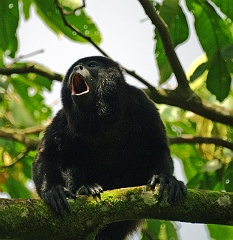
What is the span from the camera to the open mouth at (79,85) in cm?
481

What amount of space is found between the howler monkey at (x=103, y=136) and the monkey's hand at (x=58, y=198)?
71 cm

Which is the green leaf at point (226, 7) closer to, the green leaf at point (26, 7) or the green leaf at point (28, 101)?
the green leaf at point (26, 7)

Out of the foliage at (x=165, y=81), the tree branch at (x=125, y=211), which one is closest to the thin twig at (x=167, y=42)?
the foliage at (x=165, y=81)

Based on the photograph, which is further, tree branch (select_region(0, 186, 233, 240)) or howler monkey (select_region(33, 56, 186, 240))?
howler monkey (select_region(33, 56, 186, 240))

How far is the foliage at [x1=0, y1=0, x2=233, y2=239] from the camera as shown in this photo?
484 cm

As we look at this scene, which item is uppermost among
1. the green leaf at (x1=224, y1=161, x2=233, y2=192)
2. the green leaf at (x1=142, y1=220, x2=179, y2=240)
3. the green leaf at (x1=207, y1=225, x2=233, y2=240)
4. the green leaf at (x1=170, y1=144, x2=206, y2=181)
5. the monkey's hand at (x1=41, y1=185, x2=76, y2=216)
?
the monkey's hand at (x1=41, y1=185, x2=76, y2=216)

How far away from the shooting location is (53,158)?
4859 mm

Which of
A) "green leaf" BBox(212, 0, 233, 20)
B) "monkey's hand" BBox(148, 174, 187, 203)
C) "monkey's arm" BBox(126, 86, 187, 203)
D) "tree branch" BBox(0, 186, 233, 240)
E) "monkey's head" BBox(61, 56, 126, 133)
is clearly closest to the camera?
"tree branch" BBox(0, 186, 233, 240)

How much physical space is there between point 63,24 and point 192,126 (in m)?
1.63

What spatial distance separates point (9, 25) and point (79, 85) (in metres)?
0.75

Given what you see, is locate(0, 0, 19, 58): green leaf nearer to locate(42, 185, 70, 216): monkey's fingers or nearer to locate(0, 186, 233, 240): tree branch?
locate(42, 185, 70, 216): monkey's fingers

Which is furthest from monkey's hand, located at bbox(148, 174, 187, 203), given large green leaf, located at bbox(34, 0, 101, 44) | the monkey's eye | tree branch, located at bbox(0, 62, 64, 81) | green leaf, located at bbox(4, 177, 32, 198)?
green leaf, located at bbox(4, 177, 32, 198)

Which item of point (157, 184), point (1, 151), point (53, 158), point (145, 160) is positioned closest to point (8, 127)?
point (1, 151)

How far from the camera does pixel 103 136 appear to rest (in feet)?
16.6
